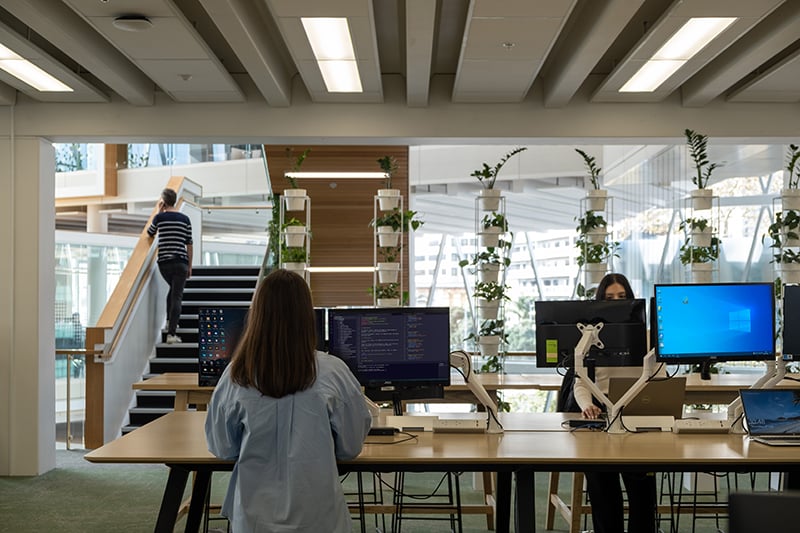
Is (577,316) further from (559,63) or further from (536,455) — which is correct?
(559,63)

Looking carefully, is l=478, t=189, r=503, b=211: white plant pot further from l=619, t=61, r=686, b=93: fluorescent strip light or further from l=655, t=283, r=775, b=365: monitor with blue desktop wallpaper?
l=655, t=283, r=775, b=365: monitor with blue desktop wallpaper

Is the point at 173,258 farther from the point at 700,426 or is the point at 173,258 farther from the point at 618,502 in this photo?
the point at 700,426

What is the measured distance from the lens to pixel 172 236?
360 inches

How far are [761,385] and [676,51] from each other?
2.53 m

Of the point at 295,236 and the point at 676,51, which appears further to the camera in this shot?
the point at 295,236

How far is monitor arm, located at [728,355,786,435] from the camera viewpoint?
13.1 feet

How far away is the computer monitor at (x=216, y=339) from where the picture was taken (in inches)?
174

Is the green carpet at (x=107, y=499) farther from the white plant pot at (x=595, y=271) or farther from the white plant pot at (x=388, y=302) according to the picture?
the white plant pot at (x=595, y=271)

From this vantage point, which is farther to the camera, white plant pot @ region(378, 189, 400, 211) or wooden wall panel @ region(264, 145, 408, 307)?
wooden wall panel @ region(264, 145, 408, 307)

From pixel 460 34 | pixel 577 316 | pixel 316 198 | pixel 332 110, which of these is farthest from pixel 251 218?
pixel 577 316

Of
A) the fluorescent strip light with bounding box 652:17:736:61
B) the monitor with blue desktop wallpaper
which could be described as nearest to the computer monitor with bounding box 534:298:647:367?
the monitor with blue desktop wallpaper

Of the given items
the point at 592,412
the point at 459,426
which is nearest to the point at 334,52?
the point at 459,426

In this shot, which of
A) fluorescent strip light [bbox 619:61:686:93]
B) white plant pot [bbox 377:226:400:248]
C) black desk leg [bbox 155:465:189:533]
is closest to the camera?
black desk leg [bbox 155:465:189:533]

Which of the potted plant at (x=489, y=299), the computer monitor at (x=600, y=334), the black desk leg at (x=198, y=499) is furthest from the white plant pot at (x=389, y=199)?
the black desk leg at (x=198, y=499)
